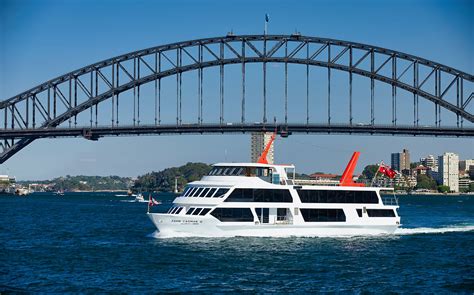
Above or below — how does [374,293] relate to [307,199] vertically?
below

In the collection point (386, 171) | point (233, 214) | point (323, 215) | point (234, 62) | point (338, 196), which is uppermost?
point (234, 62)

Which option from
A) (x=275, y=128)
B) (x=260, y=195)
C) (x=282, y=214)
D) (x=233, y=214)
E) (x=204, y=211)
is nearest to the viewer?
(x=204, y=211)

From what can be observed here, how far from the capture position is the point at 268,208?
41.8 metres

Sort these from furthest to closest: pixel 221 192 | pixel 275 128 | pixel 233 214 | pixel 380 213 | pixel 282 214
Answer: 1. pixel 275 128
2. pixel 380 213
3. pixel 282 214
4. pixel 233 214
5. pixel 221 192

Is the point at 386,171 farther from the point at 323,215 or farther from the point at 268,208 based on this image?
the point at 268,208

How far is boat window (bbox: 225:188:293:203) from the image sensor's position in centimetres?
4094

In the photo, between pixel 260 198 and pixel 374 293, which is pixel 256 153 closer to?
pixel 260 198

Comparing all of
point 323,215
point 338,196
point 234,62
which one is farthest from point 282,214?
point 234,62

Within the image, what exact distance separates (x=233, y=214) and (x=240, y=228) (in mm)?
830

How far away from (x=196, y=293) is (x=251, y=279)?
3.25 metres

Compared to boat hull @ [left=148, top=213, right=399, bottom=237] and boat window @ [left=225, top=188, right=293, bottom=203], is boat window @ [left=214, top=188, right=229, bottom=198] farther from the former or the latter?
boat hull @ [left=148, top=213, right=399, bottom=237]

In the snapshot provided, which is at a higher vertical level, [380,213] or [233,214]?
[233,214]

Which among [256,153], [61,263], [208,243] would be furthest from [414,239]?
[256,153]

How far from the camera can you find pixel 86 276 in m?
29.6
